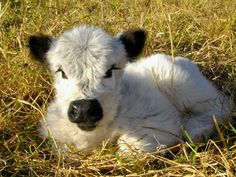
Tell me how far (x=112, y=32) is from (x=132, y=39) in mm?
1997

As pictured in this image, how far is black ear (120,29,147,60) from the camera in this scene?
3.72m

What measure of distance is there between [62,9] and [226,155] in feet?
12.7

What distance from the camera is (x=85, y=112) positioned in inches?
122

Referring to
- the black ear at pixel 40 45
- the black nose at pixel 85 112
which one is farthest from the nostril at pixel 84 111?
the black ear at pixel 40 45

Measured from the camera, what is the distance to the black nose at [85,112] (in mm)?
3102

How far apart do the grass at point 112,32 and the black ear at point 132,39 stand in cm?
25

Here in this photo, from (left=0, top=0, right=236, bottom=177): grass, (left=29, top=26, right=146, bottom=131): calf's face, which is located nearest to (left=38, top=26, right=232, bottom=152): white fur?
(left=29, top=26, right=146, bottom=131): calf's face

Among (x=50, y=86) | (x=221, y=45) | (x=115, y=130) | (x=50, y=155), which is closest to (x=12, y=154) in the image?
(x=50, y=155)

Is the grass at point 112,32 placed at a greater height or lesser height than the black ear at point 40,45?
lesser

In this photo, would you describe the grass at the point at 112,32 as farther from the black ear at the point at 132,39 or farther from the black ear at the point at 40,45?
the black ear at the point at 40,45

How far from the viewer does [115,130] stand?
11.7ft

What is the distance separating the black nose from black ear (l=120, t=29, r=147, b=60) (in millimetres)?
683

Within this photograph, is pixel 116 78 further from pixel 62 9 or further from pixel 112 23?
pixel 62 9

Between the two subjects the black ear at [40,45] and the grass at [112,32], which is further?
the black ear at [40,45]
